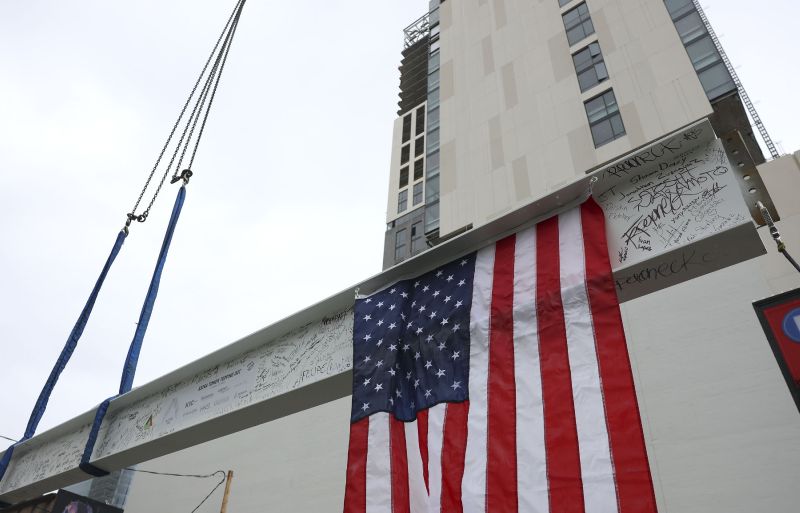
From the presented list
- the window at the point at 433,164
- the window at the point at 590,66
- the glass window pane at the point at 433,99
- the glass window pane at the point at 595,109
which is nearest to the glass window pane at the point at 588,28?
the window at the point at 590,66

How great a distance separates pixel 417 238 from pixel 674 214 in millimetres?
29864

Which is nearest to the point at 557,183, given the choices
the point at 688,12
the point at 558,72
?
the point at 558,72

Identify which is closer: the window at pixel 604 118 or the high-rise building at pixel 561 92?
the high-rise building at pixel 561 92

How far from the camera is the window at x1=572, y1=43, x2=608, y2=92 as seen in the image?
21.5 meters

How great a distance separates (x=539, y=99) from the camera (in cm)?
2192

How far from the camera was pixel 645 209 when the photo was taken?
3900mm

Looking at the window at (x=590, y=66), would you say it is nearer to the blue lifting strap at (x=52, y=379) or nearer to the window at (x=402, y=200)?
the window at (x=402, y=200)

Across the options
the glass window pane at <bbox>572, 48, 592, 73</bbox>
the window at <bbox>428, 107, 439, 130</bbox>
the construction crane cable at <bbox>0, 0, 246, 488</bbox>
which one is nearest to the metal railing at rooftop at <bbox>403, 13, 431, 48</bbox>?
the window at <bbox>428, 107, 439, 130</bbox>

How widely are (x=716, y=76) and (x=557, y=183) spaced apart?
679cm

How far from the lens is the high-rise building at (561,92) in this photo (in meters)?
19.0

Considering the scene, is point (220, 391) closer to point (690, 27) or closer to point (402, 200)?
point (690, 27)

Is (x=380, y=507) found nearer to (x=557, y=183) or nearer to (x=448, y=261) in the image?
(x=448, y=261)

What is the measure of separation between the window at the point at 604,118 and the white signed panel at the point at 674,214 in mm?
17005

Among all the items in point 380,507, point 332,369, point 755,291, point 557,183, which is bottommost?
point 380,507
